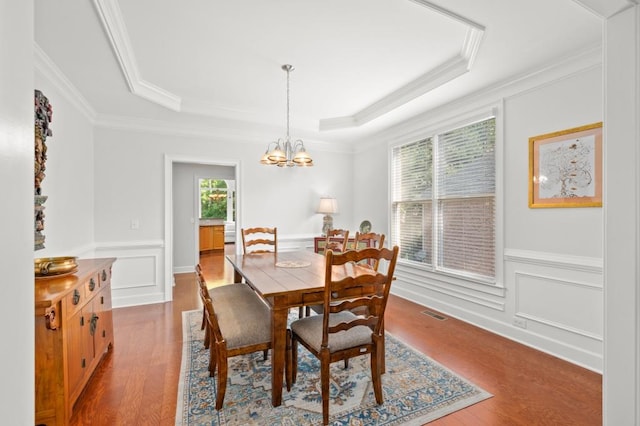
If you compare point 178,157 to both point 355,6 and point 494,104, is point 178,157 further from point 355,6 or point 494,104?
point 494,104

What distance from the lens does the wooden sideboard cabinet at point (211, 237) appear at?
340 inches

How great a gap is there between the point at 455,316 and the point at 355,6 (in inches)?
129

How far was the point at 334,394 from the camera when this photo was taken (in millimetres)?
2037

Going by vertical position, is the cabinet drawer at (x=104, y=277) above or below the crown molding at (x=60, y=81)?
below

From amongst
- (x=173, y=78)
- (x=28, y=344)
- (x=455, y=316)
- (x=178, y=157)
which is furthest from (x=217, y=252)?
(x=28, y=344)

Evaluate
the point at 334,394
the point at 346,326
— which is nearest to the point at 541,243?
the point at 346,326

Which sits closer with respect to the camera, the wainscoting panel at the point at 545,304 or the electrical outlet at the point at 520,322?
the wainscoting panel at the point at 545,304

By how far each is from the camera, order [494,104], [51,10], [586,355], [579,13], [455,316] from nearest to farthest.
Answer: [51,10] < [579,13] < [586,355] < [494,104] < [455,316]

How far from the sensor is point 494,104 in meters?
3.09

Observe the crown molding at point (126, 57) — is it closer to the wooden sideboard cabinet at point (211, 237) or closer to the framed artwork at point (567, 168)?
the framed artwork at point (567, 168)

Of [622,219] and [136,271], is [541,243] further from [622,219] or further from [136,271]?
[136,271]

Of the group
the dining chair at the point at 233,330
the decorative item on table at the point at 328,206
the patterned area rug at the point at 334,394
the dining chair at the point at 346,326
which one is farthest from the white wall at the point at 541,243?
the dining chair at the point at 233,330

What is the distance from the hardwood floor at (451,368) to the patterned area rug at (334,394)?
0.10 metres

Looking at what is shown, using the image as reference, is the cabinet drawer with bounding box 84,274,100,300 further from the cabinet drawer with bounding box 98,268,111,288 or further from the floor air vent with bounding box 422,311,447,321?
the floor air vent with bounding box 422,311,447,321
